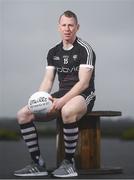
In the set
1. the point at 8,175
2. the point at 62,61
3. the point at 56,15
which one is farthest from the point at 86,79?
the point at 8,175

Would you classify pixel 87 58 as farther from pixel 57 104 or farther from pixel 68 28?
pixel 57 104

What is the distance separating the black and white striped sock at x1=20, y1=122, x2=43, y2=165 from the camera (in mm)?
4285

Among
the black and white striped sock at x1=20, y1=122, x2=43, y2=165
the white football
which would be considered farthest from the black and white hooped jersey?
the black and white striped sock at x1=20, y1=122, x2=43, y2=165

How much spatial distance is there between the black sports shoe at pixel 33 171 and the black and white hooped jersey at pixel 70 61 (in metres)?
0.60

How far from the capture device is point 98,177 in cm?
416

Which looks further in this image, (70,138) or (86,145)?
(86,145)

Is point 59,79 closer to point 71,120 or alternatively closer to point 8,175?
point 71,120

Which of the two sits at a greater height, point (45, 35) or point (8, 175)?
point (45, 35)

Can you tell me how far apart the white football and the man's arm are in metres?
0.18

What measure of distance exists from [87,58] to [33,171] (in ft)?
2.92

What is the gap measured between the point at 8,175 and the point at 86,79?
2.85 ft

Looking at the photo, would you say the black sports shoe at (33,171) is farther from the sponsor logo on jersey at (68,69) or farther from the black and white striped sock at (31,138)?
the sponsor logo on jersey at (68,69)

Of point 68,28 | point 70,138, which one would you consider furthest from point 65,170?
point 68,28

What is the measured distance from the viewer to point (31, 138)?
14.0ft
